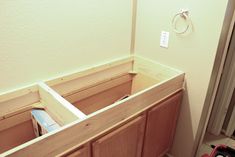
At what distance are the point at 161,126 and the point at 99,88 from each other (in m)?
0.61

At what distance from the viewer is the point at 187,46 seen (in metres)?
1.46

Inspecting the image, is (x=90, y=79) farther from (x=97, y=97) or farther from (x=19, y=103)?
(x=19, y=103)

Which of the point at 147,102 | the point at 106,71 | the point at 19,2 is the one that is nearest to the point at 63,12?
the point at 19,2

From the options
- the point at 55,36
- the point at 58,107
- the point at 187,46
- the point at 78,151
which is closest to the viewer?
the point at 78,151

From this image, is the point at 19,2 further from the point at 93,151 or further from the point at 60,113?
the point at 93,151

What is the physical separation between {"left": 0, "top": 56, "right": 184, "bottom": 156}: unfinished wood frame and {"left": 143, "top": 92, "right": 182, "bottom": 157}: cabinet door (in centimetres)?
7

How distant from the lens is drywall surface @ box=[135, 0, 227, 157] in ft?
4.28

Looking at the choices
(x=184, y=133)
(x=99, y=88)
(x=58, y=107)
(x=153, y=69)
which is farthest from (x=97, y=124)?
(x=184, y=133)

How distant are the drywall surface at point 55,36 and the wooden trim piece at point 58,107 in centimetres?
14

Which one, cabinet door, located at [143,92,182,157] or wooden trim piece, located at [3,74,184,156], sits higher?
wooden trim piece, located at [3,74,184,156]

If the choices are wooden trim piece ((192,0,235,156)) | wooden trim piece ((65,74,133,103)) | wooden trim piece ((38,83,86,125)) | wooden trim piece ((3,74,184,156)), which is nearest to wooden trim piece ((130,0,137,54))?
wooden trim piece ((65,74,133,103))

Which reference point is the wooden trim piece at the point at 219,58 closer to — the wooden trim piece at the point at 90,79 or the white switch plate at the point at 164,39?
the white switch plate at the point at 164,39

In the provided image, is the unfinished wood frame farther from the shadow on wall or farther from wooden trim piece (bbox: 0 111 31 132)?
the shadow on wall

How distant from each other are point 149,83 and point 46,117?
976mm
